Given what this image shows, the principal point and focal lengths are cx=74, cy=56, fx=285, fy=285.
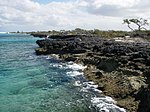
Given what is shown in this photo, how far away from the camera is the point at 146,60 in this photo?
42469mm

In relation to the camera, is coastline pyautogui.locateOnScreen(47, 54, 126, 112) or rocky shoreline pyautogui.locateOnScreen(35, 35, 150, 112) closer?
rocky shoreline pyautogui.locateOnScreen(35, 35, 150, 112)

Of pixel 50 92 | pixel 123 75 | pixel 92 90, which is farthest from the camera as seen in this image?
pixel 123 75

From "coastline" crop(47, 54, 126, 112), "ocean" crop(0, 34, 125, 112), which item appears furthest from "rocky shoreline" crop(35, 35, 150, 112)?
"ocean" crop(0, 34, 125, 112)

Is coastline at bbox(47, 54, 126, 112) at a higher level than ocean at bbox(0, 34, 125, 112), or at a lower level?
higher

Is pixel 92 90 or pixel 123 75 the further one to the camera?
pixel 123 75

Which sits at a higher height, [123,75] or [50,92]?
[123,75]

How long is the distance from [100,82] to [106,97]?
20.0 ft

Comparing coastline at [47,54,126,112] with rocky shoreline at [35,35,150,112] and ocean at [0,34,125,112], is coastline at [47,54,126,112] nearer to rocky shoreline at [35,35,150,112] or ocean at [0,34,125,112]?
ocean at [0,34,125,112]

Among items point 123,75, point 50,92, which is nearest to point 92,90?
point 50,92

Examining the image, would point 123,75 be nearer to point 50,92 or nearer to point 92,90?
point 92,90

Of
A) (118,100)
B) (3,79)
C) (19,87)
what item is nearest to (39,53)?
(3,79)

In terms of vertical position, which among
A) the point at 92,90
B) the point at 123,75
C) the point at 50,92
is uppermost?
the point at 123,75

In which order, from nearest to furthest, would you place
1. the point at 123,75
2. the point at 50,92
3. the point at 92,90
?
the point at 92,90, the point at 50,92, the point at 123,75

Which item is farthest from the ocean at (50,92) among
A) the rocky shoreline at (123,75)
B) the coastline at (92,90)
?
the rocky shoreline at (123,75)
